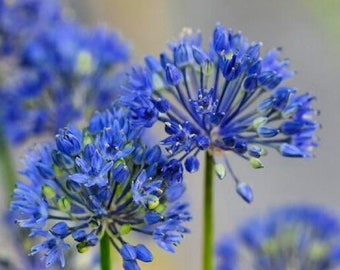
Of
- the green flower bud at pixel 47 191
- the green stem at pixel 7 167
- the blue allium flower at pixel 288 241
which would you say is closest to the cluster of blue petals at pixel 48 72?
the green stem at pixel 7 167

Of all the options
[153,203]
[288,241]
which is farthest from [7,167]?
[153,203]

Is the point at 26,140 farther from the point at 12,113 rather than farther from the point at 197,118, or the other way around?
the point at 197,118

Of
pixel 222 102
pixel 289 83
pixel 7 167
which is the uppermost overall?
pixel 289 83

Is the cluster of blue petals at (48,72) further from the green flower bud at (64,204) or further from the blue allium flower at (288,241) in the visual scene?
the green flower bud at (64,204)

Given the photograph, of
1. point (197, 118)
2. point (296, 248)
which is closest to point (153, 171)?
point (197, 118)

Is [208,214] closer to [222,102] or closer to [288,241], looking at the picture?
[222,102]

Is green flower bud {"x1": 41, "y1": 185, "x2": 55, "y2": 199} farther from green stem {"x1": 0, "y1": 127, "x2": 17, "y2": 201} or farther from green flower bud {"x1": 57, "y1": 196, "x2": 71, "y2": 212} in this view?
green stem {"x1": 0, "y1": 127, "x2": 17, "y2": 201}
